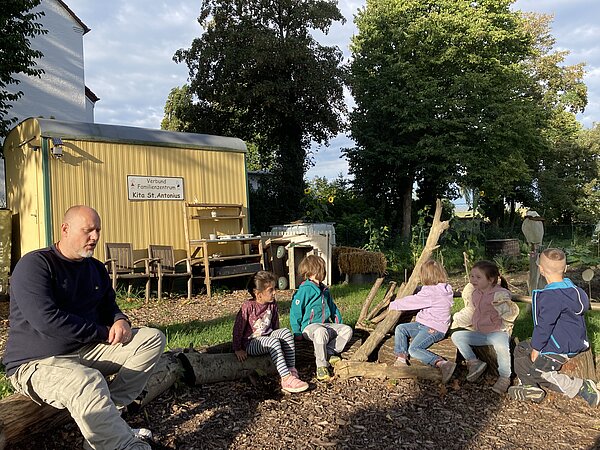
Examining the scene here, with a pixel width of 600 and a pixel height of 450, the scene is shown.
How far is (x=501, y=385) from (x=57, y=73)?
24.2 meters

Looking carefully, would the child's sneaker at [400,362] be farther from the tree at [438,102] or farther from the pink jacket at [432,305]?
the tree at [438,102]

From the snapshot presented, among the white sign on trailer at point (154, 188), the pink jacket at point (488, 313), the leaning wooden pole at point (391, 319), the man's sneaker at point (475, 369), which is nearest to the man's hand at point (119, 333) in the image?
the leaning wooden pole at point (391, 319)

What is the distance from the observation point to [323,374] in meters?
4.71

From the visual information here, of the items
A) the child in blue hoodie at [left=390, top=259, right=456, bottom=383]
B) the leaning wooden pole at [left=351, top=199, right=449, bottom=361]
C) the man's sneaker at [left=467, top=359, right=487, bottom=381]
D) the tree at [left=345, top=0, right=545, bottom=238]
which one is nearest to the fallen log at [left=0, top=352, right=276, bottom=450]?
the leaning wooden pole at [left=351, top=199, right=449, bottom=361]

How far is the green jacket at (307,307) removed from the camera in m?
5.15

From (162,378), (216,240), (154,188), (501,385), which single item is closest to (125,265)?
(154,188)

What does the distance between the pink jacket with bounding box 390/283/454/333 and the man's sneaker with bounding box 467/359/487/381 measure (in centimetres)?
39

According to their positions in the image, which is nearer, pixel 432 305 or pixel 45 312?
pixel 45 312

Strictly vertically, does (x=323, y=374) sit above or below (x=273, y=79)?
below

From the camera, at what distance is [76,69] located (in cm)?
2402

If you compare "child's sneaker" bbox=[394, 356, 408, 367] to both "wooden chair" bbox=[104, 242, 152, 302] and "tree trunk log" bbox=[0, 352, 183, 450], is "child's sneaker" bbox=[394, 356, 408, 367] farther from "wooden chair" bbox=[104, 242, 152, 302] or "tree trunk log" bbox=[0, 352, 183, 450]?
"wooden chair" bbox=[104, 242, 152, 302]

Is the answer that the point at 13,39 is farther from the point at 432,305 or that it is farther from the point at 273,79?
the point at 432,305

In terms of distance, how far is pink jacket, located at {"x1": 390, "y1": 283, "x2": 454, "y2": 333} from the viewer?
4.95 metres

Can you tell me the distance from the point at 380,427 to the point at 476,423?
0.75m
